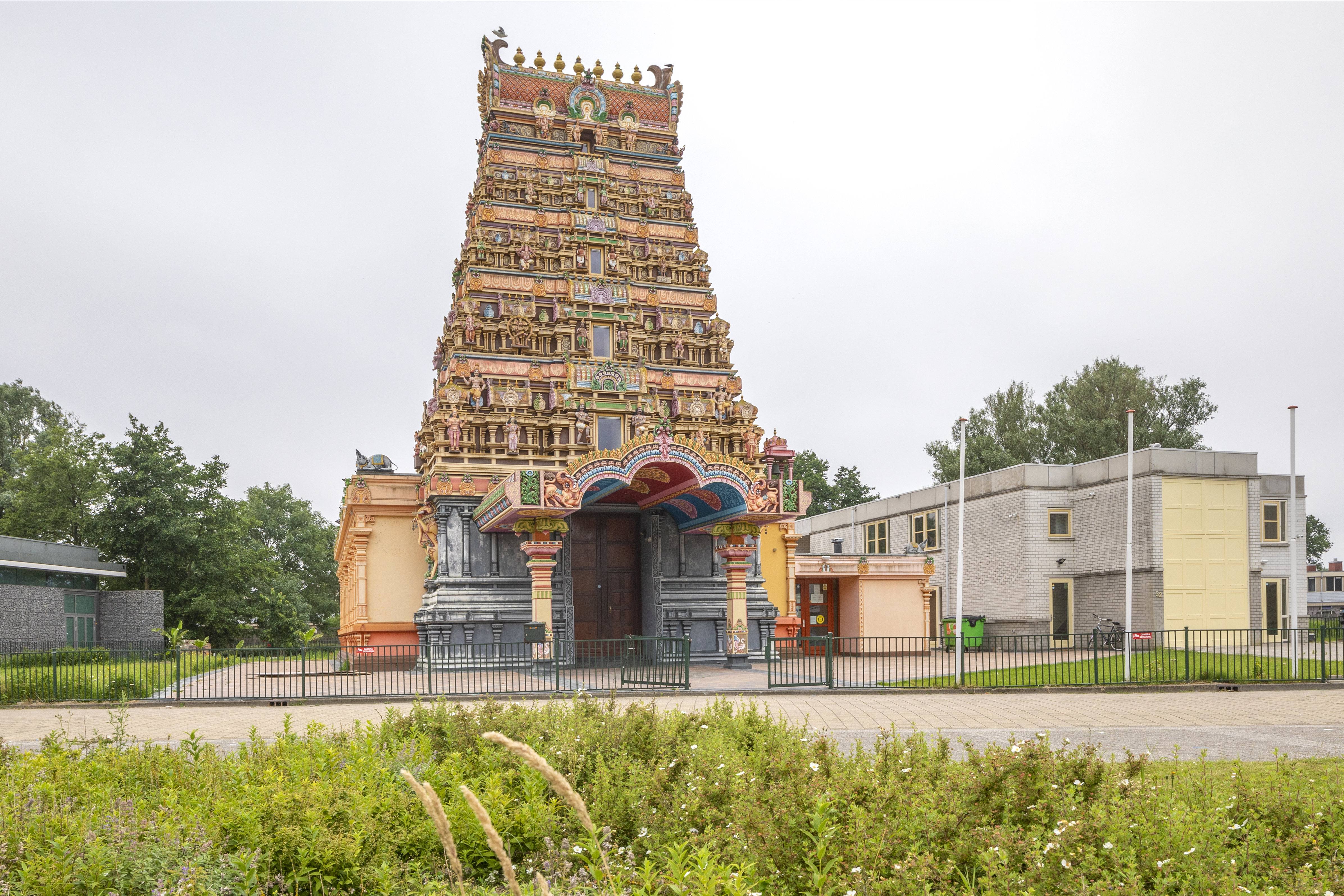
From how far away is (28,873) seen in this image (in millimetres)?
5262

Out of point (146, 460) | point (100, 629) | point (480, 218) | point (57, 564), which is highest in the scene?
point (480, 218)

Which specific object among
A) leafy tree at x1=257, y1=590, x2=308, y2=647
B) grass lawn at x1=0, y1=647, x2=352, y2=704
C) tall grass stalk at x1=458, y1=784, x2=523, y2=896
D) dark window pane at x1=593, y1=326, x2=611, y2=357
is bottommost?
leafy tree at x1=257, y1=590, x2=308, y2=647

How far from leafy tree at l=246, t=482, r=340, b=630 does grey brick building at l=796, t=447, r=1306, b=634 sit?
39.3 meters

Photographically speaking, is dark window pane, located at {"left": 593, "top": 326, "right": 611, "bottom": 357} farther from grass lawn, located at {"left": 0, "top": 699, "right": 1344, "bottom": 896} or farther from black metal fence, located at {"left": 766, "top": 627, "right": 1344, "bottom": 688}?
grass lawn, located at {"left": 0, "top": 699, "right": 1344, "bottom": 896}

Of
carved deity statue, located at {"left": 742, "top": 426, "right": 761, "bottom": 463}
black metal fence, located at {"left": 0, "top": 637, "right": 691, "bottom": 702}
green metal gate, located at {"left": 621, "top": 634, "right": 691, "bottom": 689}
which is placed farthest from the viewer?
carved deity statue, located at {"left": 742, "top": 426, "right": 761, "bottom": 463}

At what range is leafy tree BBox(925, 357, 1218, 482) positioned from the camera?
54.4 meters

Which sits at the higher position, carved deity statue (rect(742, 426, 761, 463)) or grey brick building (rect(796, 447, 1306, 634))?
carved deity statue (rect(742, 426, 761, 463))

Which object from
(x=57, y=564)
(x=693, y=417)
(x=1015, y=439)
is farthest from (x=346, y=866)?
(x=1015, y=439)

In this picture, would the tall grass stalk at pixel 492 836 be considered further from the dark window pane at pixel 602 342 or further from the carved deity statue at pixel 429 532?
the dark window pane at pixel 602 342

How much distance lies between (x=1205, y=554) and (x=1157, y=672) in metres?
15.1

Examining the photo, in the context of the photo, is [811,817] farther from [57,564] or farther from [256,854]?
[57,564]

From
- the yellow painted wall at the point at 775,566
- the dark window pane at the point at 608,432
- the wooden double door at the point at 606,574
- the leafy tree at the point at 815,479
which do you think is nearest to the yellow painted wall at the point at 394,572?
the wooden double door at the point at 606,574

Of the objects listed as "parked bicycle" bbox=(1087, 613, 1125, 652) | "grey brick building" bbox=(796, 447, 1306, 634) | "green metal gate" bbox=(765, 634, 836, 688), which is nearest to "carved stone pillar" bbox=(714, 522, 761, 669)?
"green metal gate" bbox=(765, 634, 836, 688)

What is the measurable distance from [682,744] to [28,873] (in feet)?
14.5
